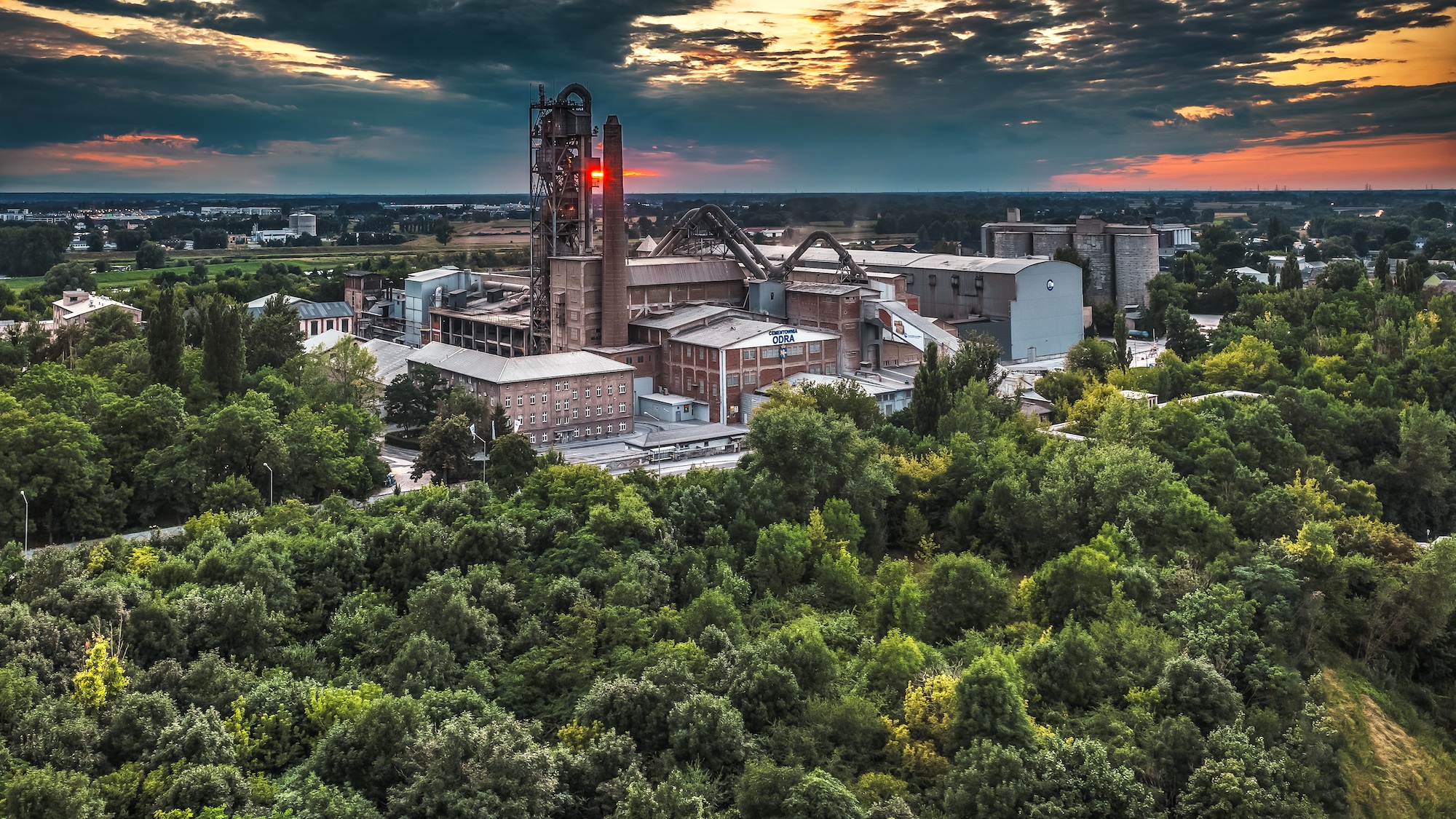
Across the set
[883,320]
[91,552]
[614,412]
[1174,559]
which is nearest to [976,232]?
[883,320]

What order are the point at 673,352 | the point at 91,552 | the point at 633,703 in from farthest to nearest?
the point at 673,352 < the point at 91,552 < the point at 633,703

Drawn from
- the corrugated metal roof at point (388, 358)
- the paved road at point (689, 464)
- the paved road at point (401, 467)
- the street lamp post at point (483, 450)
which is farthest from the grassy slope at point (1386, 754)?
the corrugated metal roof at point (388, 358)

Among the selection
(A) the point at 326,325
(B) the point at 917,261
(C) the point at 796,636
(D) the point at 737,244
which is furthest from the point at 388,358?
(C) the point at 796,636

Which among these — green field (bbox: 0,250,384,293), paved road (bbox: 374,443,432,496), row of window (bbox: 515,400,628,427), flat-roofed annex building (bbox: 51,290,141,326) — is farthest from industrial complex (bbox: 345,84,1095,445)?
green field (bbox: 0,250,384,293)

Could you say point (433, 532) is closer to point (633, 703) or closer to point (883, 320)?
point (633, 703)

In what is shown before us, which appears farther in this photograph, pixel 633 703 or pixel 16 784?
pixel 633 703

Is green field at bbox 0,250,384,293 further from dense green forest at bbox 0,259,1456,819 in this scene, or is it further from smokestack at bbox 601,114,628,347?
dense green forest at bbox 0,259,1456,819
